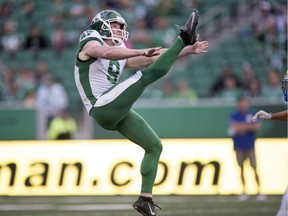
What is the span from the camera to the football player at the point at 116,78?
25.1ft

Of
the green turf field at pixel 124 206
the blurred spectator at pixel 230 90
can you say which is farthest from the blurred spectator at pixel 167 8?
the green turf field at pixel 124 206

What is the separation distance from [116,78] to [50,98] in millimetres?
10327

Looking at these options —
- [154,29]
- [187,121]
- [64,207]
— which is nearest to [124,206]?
[64,207]

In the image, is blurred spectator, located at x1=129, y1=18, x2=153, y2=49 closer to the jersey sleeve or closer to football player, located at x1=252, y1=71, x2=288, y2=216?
the jersey sleeve

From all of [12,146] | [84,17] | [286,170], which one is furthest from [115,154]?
[84,17]

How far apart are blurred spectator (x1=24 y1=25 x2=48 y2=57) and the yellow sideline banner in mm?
6396

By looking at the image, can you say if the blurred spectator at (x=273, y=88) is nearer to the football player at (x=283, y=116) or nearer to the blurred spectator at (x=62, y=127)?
the blurred spectator at (x=62, y=127)

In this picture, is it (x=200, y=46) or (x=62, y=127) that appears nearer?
(x=200, y=46)

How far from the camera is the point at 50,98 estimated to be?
18.4m

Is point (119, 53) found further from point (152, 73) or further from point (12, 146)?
point (12, 146)

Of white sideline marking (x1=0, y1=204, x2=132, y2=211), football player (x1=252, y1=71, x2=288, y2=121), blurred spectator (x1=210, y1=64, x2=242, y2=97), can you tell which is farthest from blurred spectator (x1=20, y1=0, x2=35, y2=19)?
football player (x1=252, y1=71, x2=288, y2=121)

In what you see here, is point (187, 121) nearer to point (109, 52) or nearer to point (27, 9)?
point (27, 9)

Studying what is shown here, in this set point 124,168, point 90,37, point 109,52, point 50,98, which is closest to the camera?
point 109,52

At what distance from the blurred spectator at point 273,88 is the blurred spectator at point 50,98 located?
13.7 feet
